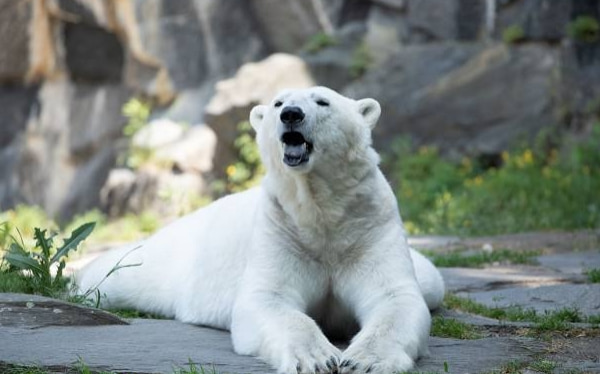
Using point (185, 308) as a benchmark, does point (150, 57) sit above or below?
above

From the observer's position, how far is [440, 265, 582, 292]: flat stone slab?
599cm

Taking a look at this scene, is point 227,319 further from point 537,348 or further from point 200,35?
point 200,35

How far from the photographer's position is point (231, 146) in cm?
1376

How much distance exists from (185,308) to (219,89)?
9.29 metres

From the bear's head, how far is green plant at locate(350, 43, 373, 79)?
10.3 metres

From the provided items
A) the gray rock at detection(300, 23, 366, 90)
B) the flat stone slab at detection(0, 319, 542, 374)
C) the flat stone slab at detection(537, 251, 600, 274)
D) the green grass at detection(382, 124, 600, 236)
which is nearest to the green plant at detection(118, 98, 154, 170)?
the gray rock at detection(300, 23, 366, 90)

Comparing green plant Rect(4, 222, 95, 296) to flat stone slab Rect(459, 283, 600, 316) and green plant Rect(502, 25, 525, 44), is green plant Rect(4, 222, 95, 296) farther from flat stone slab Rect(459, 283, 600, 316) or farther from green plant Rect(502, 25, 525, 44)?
green plant Rect(502, 25, 525, 44)

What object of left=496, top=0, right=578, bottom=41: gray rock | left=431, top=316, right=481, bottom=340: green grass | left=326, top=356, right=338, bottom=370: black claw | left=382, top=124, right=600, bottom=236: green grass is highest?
left=496, top=0, right=578, bottom=41: gray rock

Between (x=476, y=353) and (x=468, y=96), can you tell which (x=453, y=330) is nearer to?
(x=476, y=353)

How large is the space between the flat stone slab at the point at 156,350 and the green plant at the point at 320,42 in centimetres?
1118

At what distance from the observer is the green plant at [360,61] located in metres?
14.6

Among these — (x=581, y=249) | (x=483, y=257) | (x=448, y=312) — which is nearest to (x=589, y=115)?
(x=581, y=249)

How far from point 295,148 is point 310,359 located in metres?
1.08

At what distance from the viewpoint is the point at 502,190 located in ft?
35.2
